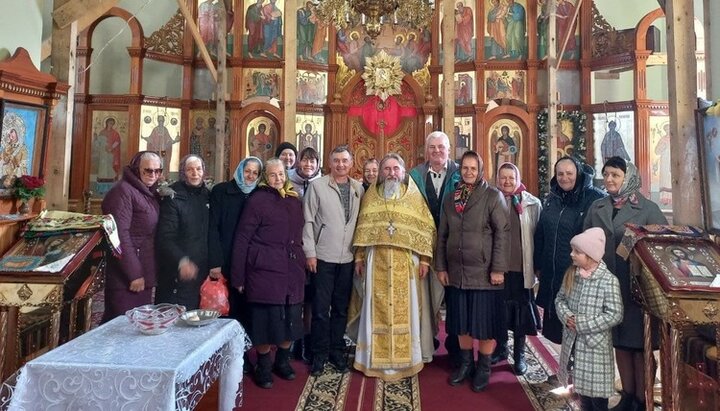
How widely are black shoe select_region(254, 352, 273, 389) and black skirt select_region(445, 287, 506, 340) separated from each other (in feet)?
4.97

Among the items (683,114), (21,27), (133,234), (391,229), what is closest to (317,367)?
(391,229)

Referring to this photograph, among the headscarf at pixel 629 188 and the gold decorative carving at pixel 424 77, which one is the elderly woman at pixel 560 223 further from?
the gold decorative carving at pixel 424 77

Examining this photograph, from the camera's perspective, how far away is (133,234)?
11.7ft

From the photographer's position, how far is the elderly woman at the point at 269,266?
Answer: 3.66m

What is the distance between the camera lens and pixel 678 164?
12.0 ft

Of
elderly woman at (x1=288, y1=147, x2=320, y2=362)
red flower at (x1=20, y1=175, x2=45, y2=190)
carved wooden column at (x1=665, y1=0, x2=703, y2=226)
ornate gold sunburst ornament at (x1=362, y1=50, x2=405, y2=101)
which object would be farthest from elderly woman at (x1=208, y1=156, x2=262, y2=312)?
ornate gold sunburst ornament at (x1=362, y1=50, x2=405, y2=101)

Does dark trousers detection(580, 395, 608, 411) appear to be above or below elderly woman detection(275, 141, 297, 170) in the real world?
below

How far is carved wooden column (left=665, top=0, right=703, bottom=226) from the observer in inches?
141

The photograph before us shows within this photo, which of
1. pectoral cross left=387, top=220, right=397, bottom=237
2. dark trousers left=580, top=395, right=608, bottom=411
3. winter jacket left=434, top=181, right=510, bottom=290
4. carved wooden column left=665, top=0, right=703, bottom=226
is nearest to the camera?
dark trousers left=580, top=395, right=608, bottom=411

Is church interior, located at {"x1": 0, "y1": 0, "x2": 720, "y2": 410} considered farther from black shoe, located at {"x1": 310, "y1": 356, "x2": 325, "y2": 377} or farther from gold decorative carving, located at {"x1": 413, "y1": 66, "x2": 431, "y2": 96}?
black shoe, located at {"x1": 310, "y1": 356, "x2": 325, "y2": 377}

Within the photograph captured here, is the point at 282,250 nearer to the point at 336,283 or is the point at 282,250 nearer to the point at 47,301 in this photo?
the point at 336,283

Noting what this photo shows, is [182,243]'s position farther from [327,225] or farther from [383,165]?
[383,165]

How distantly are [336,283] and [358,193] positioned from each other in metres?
0.81

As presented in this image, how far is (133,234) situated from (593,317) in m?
3.26
